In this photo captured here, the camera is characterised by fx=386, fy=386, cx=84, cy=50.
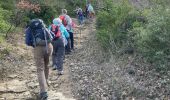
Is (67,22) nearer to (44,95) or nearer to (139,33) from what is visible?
(139,33)

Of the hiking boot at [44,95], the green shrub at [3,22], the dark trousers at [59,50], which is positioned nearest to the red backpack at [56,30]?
the dark trousers at [59,50]

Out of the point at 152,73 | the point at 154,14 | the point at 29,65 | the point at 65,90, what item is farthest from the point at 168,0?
the point at 29,65

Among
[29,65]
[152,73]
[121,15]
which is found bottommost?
[29,65]

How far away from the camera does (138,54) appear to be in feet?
32.4

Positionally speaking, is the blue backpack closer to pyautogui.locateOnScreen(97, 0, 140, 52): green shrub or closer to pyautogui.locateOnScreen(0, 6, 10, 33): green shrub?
pyautogui.locateOnScreen(97, 0, 140, 52): green shrub

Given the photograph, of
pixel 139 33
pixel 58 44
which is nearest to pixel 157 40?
pixel 139 33

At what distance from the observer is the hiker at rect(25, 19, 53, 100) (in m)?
8.89

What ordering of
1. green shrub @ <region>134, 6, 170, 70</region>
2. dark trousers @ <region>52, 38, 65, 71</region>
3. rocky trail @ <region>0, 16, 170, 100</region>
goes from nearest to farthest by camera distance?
rocky trail @ <region>0, 16, 170, 100</region>, green shrub @ <region>134, 6, 170, 70</region>, dark trousers @ <region>52, 38, 65, 71</region>

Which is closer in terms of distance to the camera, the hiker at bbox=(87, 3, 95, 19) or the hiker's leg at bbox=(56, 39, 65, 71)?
the hiker's leg at bbox=(56, 39, 65, 71)

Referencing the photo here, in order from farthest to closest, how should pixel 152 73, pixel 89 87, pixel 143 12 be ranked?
pixel 143 12, pixel 89 87, pixel 152 73

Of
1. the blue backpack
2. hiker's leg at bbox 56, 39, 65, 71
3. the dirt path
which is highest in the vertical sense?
the blue backpack

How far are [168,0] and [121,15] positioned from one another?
2.30 m

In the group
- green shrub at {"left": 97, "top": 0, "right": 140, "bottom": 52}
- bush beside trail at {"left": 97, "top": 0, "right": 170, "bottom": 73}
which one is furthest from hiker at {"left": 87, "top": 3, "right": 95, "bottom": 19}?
green shrub at {"left": 97, "top": 0, "right": 140, "bottom": 52}

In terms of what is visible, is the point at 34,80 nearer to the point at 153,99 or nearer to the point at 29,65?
the point at 29,65
